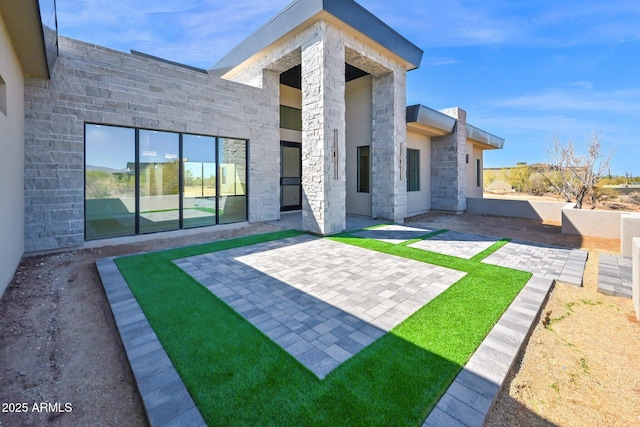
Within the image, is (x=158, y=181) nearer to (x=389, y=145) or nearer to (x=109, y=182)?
(x=109, y=182)

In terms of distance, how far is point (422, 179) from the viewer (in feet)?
42.5

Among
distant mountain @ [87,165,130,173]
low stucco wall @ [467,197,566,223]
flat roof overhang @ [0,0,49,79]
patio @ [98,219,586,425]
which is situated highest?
flat roof overhang @ [0,0,49,79]

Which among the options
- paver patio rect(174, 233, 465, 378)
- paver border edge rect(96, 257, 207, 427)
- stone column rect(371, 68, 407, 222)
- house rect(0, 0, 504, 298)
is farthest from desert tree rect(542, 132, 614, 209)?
paver border edge rect(96, 257, 207, 427)

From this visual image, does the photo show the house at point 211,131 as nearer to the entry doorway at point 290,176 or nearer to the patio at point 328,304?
the entry doorway at point 290,176

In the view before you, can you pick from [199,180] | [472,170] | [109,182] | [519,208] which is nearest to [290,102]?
[199,180]

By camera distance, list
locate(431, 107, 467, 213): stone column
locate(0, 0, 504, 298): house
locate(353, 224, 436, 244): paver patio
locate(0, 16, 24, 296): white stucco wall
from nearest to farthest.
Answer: locate(0, 16, 24, 296): white stucco wall, locate(0, 0, 504, 298): house, locate(353, 224, 436, 244): paver patio, locate(431, 107, 467, 213): stone column

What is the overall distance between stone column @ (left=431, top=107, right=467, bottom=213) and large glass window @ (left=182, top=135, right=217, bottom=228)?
10.1 m

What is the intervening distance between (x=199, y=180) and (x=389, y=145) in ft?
21.5

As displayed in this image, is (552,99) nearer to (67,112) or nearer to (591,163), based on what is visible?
(591,163)

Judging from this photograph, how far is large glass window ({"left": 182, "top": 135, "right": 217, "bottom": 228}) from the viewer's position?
7945 millimetres

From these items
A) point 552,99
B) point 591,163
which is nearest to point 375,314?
point 591,163

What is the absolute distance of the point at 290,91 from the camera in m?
11.8

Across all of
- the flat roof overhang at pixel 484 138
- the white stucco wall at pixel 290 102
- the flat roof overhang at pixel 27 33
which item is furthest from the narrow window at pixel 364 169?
the flat roof overhang at pixel 27 33

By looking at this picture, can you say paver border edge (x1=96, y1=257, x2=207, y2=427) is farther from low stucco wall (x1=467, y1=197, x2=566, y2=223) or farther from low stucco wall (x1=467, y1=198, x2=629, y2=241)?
low stucco wall (x1=467, y1=197, x2=566, y2=223)
